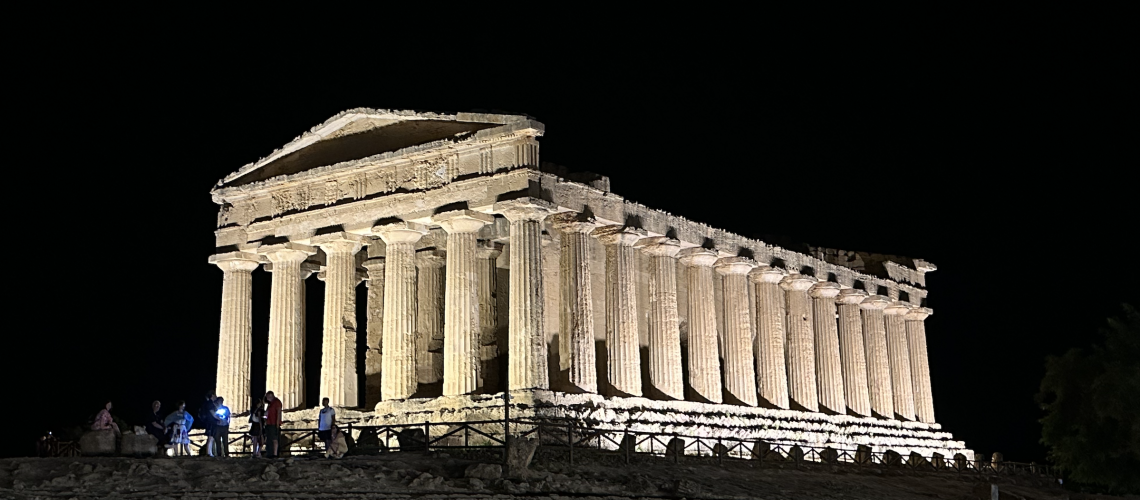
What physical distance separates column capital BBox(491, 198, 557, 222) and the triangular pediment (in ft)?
7.75

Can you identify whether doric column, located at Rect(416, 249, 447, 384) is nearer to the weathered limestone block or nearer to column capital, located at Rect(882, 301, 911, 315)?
the weathered limestone block

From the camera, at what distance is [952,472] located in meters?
53.0

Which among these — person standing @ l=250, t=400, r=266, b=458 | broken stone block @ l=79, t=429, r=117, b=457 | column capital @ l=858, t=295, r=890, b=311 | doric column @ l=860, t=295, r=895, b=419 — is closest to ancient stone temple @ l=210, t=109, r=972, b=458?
doric column @ l=860, t=295, r=895, b=419

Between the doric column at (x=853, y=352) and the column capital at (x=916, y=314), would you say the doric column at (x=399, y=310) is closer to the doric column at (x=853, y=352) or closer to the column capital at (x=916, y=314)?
the doric column at (x=853, y=352)

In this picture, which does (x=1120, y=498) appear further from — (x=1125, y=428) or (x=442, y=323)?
(x=442, y=323)

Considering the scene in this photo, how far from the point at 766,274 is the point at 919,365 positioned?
13.9 metres

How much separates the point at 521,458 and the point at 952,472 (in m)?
25.0

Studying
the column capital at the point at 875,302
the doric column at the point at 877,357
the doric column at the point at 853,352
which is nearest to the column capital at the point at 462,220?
the doric column at the point at 853,352

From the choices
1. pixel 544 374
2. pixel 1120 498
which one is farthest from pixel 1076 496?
pixel 544 374

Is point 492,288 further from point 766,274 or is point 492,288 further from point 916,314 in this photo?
point 916,314

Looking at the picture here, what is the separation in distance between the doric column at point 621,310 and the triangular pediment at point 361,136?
5.77 m

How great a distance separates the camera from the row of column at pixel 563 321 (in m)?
44.4

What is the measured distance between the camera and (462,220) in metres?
45.3

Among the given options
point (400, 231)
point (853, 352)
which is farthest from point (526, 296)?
point (853, 352)
